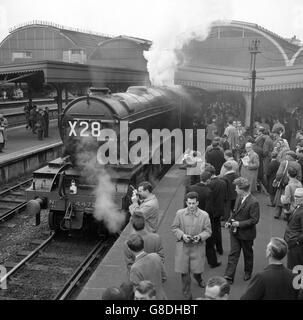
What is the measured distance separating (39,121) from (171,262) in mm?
13795

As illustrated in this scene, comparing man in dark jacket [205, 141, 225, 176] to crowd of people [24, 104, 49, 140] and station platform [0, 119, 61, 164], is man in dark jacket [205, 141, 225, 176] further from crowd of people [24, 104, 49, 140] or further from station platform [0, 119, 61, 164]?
crowd of people [24, 104, 49, 140]

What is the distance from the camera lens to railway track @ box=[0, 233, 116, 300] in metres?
6.32

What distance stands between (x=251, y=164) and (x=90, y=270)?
371 centimetres

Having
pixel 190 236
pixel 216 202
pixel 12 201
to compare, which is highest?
pixel 216 202

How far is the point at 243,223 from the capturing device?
526cm

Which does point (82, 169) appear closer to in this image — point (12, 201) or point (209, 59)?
point (12, 201)

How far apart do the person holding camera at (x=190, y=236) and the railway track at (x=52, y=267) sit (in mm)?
1921

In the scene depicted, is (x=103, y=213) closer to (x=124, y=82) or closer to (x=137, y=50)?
(x=124, y=82)

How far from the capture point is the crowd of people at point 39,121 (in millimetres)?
18391

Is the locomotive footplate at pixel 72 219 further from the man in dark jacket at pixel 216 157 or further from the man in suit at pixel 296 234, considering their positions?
the man in suit at pixel 296 234

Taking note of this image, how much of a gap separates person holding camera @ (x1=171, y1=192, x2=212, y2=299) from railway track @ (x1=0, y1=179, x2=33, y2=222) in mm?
5851

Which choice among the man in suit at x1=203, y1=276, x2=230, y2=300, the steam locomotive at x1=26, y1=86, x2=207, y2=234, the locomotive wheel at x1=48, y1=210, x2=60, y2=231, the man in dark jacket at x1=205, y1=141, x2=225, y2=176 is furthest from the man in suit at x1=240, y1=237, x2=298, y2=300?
the locomotive wheel at x1=48, y1=210, x2=60, y2=231

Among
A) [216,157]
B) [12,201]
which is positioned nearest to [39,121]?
[12,201]
